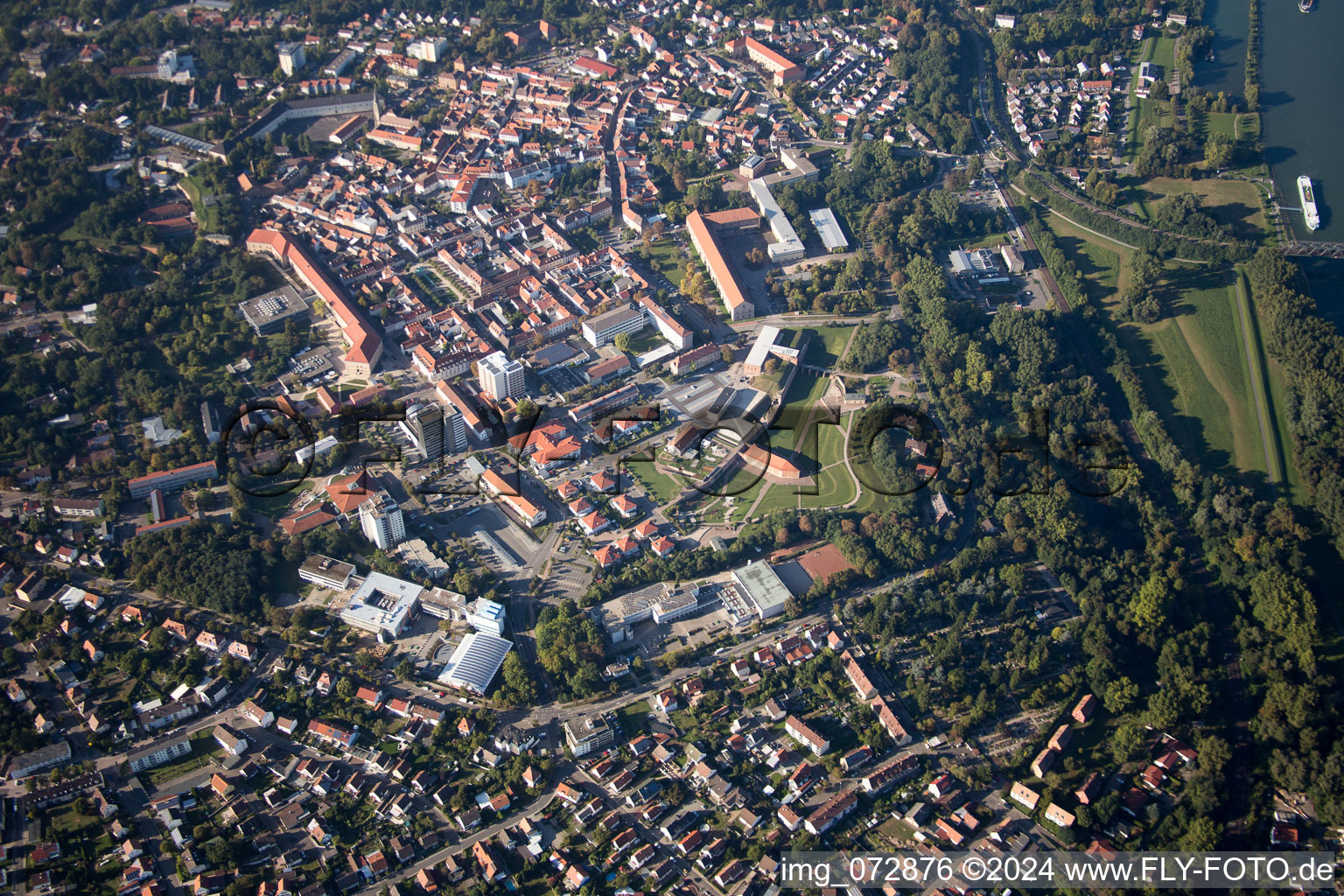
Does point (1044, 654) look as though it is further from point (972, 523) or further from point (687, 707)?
point (687, 707)

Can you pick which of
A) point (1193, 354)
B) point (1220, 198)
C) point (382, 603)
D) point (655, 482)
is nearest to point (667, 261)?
point (655, 482)

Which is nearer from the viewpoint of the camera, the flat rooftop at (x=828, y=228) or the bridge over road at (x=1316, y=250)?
the bridge over road at (x=1316, y=250)

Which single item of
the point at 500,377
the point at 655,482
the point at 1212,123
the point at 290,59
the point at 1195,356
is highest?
the point at 1212,123

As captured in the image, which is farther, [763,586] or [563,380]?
[563,380]

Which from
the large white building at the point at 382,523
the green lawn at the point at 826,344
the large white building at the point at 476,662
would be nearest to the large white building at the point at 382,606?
the large white building at the point at 382,523

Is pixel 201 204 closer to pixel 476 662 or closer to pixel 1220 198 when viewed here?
pixel 476 662

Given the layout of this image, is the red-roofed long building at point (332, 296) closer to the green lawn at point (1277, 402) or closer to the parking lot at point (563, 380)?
the parking lot at point (563, 380)
